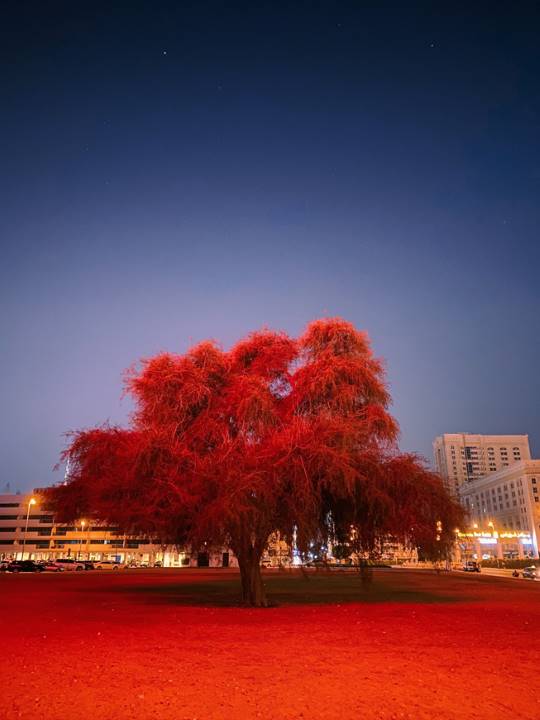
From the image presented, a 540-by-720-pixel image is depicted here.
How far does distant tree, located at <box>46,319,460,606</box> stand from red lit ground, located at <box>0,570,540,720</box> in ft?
11.1

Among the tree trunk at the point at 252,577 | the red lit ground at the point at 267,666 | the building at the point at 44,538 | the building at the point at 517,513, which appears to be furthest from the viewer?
the building at the point at 517,513

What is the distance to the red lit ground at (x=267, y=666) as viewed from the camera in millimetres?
8539

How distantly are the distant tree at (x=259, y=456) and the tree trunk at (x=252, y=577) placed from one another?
0.19 feet

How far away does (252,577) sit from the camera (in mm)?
25047

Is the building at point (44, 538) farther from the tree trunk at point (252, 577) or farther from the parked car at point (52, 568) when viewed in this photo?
the tree trunk at point (252, 577)

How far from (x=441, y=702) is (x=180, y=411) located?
1637cm

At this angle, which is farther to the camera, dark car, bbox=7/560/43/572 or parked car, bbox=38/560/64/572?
parked car, bbox=38/560/64/572

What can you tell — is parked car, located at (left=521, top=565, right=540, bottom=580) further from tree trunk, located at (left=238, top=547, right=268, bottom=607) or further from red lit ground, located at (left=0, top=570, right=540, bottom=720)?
tree trunk, located at (left=238, top=547, right=268, bottom=607)

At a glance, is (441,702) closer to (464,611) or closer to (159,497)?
(159,497)

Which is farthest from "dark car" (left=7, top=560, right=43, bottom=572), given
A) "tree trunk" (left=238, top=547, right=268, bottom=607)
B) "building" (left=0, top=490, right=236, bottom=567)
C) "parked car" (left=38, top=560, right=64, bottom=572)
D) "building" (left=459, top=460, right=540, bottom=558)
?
"building" (left=459, top=460, right=540, bottom=558)

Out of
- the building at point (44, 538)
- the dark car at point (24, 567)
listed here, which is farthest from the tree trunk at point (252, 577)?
the building at point (44, 538)

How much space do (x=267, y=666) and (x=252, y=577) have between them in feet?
45.9

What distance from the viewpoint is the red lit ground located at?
8539 mm

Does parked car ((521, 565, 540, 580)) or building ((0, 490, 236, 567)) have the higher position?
building ((0, 490, 236, 567))
